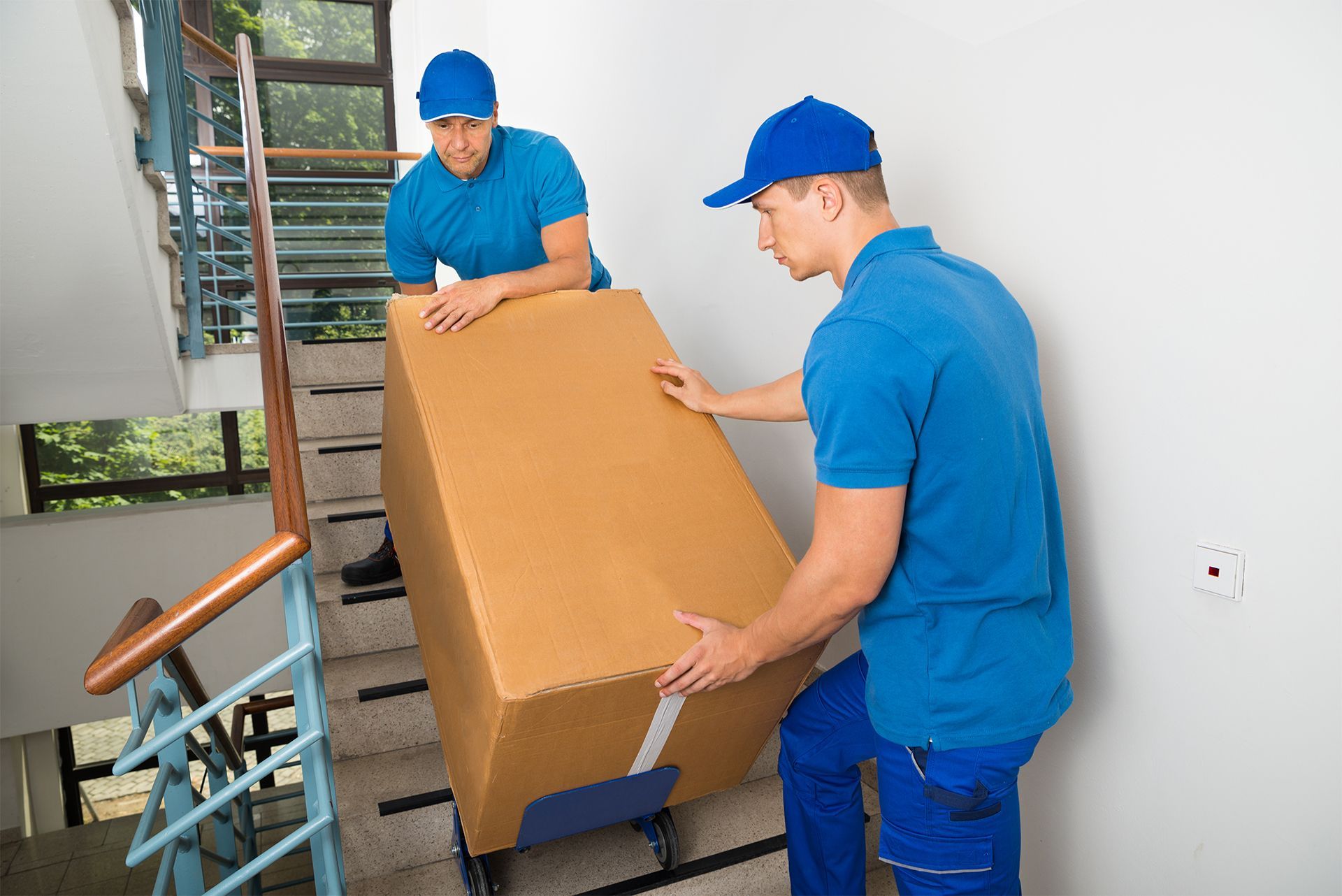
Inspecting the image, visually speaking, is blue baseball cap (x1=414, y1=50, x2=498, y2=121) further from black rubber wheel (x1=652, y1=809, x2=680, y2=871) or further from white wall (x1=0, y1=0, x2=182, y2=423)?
black rubber wheel (x1=652, y1=809, x2=680, y2=871)

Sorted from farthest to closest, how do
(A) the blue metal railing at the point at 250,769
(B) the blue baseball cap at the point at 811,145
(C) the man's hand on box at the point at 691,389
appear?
(C) the man's hand on box at the point at 691,389 → (A) the blue metal railing at the point at 250,769 → (B) the blue baseball cap at the point at 811,145

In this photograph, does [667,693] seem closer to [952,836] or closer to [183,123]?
[952,836]

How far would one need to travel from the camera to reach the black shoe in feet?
6.89

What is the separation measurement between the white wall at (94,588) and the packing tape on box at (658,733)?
3828 mm

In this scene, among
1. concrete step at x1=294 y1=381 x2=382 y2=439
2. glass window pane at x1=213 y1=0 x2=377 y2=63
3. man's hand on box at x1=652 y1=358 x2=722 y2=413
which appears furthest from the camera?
glass window pane at x1=213 y1=0 x2=377 y2=63

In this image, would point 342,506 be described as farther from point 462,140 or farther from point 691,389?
point 691,389

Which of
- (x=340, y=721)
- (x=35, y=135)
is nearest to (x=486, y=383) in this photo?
(x=340, y=721)

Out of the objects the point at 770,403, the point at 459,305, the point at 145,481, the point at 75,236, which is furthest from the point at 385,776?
the point at 145,481

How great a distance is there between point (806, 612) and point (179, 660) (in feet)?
4.42

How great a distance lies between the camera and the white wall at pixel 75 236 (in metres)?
2.02

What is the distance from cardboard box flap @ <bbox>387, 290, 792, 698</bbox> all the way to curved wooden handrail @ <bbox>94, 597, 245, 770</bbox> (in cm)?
51

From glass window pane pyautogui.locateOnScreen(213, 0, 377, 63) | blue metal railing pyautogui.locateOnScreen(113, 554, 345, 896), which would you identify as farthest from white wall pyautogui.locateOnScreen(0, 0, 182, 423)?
glass window pane pyautogui.locateOnScreen(213, 0, 377, 63)

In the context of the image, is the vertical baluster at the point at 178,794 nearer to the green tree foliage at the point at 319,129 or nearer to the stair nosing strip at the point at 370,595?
the stair nosing strip at the point at 370,595

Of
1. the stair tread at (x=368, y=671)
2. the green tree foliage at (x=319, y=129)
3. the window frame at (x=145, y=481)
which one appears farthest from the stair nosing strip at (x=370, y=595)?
the window frame at (x=145, y=481)
